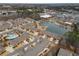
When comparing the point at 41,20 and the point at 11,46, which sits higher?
the point at 41,20

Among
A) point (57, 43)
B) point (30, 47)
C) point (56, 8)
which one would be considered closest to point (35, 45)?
point (30, 47)

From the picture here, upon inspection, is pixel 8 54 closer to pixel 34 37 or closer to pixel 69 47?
pixel 34 37

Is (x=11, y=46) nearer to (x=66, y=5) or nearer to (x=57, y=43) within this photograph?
(x=57, y=43)

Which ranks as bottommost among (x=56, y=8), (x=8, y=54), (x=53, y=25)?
(x=8, y=54)

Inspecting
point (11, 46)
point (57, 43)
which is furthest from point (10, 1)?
point (57, 43)

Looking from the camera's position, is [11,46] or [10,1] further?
[10,1]

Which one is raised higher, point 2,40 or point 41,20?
point 41,20

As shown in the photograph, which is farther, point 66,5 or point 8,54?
point 66,5

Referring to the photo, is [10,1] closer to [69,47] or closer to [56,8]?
[56,8]
